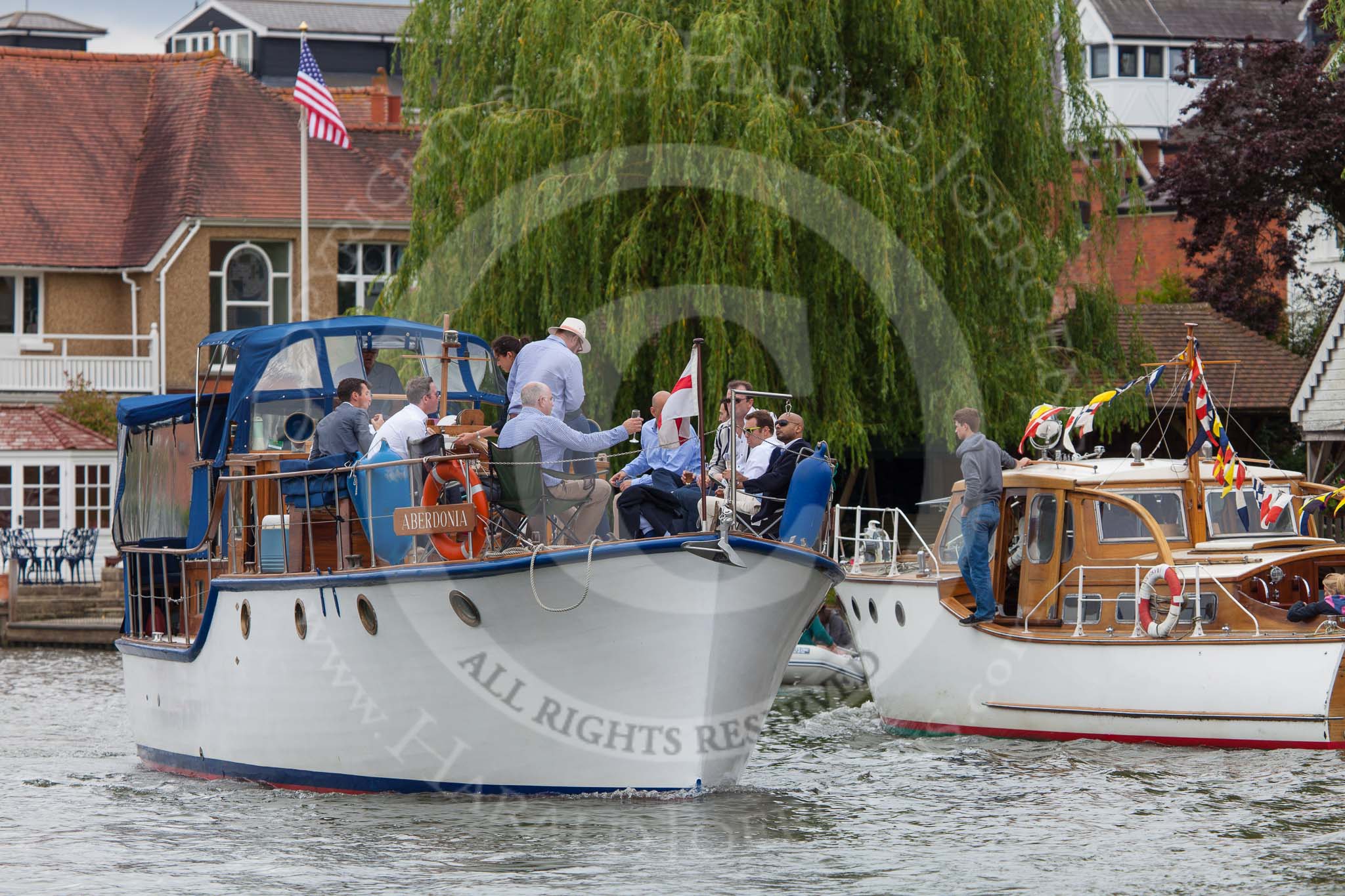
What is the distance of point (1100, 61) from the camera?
6431 cm

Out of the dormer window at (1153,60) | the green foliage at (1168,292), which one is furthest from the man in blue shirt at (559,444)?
the dormer window at (1153,60)

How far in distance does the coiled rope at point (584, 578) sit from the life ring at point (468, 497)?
630 millimetres

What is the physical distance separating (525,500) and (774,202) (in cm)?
1185

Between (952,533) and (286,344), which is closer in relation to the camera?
(286,344)

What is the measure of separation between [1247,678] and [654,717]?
6057 millimetres

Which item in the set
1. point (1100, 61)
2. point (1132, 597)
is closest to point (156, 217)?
point (1132, 597)

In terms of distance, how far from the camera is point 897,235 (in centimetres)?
2603

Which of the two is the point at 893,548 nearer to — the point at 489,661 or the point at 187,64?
the point at 489,661

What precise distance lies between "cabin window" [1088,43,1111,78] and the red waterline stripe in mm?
47548

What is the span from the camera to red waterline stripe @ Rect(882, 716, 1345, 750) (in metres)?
17.2

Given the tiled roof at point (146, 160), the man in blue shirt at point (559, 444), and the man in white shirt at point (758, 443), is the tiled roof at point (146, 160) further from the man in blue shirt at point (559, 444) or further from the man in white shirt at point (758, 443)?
the man in blue shirt at point (559, 444)

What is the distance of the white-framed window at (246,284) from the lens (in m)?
40.7

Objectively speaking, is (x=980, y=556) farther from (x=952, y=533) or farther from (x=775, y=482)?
(x=775, y=482)

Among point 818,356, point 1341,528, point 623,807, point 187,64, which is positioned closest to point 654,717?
point 623,807
